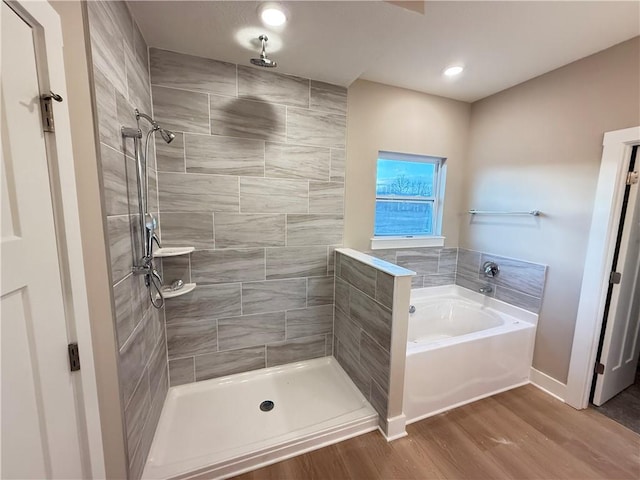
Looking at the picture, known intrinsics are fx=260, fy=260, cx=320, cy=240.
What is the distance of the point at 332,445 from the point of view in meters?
1.65

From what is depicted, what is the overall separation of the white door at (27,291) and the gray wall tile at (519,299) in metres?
3.02

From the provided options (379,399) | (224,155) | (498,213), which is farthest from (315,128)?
(379,399)

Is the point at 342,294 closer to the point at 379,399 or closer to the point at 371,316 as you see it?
the point at 371,316

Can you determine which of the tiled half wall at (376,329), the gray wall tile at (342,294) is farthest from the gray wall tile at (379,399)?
the gray wall tile at (342,294)

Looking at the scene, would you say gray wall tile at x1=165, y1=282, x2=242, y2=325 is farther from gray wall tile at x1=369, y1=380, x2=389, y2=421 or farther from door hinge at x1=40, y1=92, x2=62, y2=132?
door hinge at x1=40, y1=92, x2=62, y2=132

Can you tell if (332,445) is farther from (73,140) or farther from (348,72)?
(348,72)

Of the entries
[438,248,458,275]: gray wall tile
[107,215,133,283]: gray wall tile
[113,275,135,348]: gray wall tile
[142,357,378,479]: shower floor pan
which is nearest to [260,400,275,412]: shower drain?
[142,357,378,479]: shower floor pan

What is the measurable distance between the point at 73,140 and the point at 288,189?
136 centimetres

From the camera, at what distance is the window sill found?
101 inches

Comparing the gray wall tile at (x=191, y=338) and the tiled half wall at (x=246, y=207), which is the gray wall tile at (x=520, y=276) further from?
the gray wall tile at (x=191, y=338)

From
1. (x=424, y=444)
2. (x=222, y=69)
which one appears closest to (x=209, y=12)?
(x=222, y=69)

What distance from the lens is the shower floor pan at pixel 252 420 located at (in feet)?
4.85

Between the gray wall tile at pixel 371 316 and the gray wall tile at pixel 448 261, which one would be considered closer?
the gray wall tile at pixel 371 316

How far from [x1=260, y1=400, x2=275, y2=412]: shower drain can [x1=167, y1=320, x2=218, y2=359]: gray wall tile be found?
1.88ft
